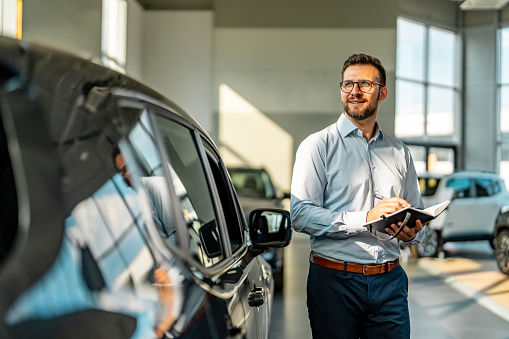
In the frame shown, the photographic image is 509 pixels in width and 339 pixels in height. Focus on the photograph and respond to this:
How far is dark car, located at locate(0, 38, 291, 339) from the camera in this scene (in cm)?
70

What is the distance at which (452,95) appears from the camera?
1789 centimetres

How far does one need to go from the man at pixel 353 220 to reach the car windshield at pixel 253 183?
4801 mm

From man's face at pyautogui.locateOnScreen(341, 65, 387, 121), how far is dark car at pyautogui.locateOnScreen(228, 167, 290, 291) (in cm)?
381

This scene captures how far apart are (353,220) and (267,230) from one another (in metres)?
0.36

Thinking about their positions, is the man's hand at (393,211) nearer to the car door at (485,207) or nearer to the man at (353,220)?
the man at (353,220)

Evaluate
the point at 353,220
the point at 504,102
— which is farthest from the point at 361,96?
the point at 504,102

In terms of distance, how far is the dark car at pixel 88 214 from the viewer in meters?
0.70

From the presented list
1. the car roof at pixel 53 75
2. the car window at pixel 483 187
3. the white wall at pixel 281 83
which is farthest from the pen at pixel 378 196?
the white wall at pixel 281 83

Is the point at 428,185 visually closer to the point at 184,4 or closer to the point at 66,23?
the point at 66,23

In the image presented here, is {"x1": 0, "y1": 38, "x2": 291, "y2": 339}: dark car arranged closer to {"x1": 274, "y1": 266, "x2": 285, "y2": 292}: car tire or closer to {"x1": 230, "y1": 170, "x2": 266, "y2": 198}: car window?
{"x1": 274, "y1": 266, "x2": 285, "y2": 292}: car tire

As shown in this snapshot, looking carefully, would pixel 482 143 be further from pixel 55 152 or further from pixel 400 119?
pixel 55 152

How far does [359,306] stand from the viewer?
7.20ft

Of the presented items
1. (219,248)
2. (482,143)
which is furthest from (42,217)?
(482,143)

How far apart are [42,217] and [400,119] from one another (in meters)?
16.7
